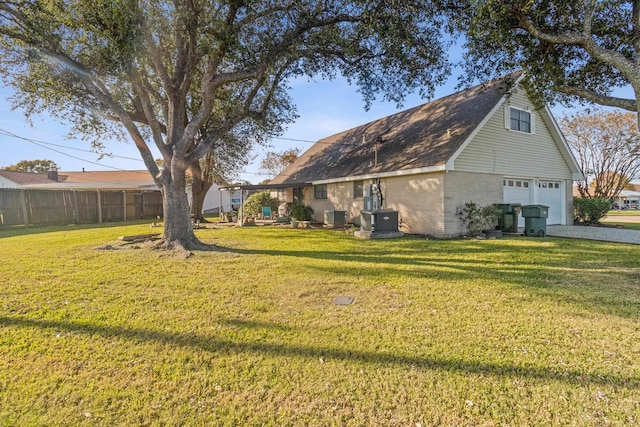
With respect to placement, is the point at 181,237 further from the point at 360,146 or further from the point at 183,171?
the point at 360,146

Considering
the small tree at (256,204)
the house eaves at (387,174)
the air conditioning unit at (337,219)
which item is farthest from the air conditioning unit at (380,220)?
the small tree at (256,204)

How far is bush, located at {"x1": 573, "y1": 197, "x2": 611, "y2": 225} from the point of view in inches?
611

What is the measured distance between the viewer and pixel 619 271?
21.2 feet

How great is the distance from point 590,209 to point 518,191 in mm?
5145

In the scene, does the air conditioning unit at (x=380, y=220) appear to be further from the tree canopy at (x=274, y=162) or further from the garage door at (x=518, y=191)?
the tree canopy at (x=274, y=162)

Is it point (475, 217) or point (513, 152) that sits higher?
point (513, 152)

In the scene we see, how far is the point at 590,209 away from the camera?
15703mm

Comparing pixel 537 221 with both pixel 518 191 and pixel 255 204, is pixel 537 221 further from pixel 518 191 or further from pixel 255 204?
pixel 255 204

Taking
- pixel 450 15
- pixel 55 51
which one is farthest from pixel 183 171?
pixel 450 15

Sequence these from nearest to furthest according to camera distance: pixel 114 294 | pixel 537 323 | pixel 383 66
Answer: pixel 537 323, pixel 114 294, pixel 383 66

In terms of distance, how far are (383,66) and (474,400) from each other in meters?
10.1

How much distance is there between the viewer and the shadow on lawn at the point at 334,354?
2.79 metres

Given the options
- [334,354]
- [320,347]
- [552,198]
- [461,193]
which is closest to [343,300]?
[320,347]

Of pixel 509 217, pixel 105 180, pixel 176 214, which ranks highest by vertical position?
pixel 105 180
